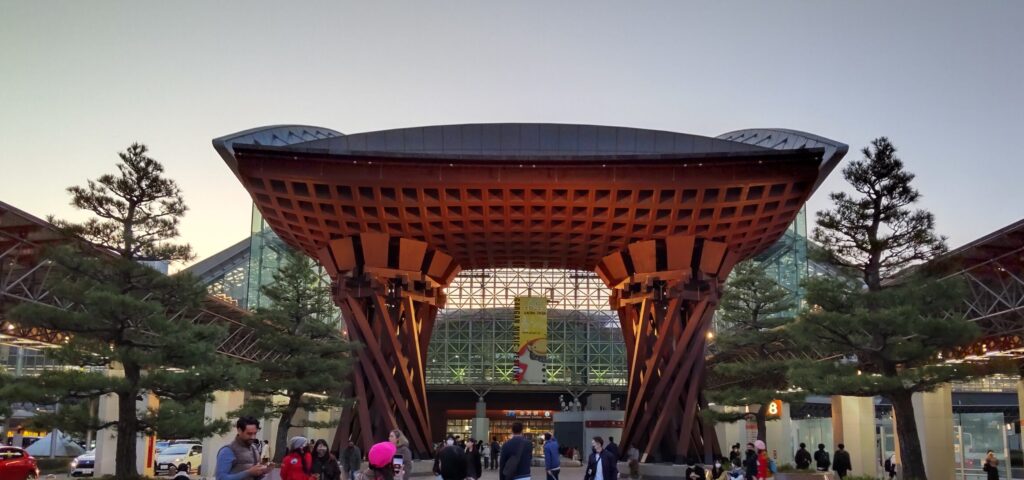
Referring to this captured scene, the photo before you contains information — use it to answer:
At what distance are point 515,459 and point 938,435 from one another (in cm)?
2519

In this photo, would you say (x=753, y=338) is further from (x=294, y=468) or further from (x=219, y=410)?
(x=294, y=468)

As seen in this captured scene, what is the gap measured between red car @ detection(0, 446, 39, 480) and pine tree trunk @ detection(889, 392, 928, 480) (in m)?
22.2

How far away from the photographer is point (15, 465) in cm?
2339

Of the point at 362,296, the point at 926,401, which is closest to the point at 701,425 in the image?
the point at 926,401

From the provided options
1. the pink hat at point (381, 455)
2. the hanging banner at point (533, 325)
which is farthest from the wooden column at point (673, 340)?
the pink hat at point (381, 455)

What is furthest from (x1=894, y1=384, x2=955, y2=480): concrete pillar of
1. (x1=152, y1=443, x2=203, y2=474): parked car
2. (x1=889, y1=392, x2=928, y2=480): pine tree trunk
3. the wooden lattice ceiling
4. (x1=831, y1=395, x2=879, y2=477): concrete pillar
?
(x1=152, y1=443, x2=203, y2=474): parked car

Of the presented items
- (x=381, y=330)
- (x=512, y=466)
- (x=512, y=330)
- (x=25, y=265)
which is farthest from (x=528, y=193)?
(x=512, y=330)

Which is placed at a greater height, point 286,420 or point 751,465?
point 286,420

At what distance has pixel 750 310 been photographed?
113ft

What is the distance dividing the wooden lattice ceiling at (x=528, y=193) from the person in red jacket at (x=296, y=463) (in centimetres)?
2189

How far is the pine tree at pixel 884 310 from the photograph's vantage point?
64.1ft

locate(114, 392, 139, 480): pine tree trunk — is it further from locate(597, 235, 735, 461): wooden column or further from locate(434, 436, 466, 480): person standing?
locate(597, 235, 735, 461): wooden column

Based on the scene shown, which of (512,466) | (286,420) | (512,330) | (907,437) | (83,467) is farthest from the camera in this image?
(512,330)

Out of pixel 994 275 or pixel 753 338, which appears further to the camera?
pixel 753 338
